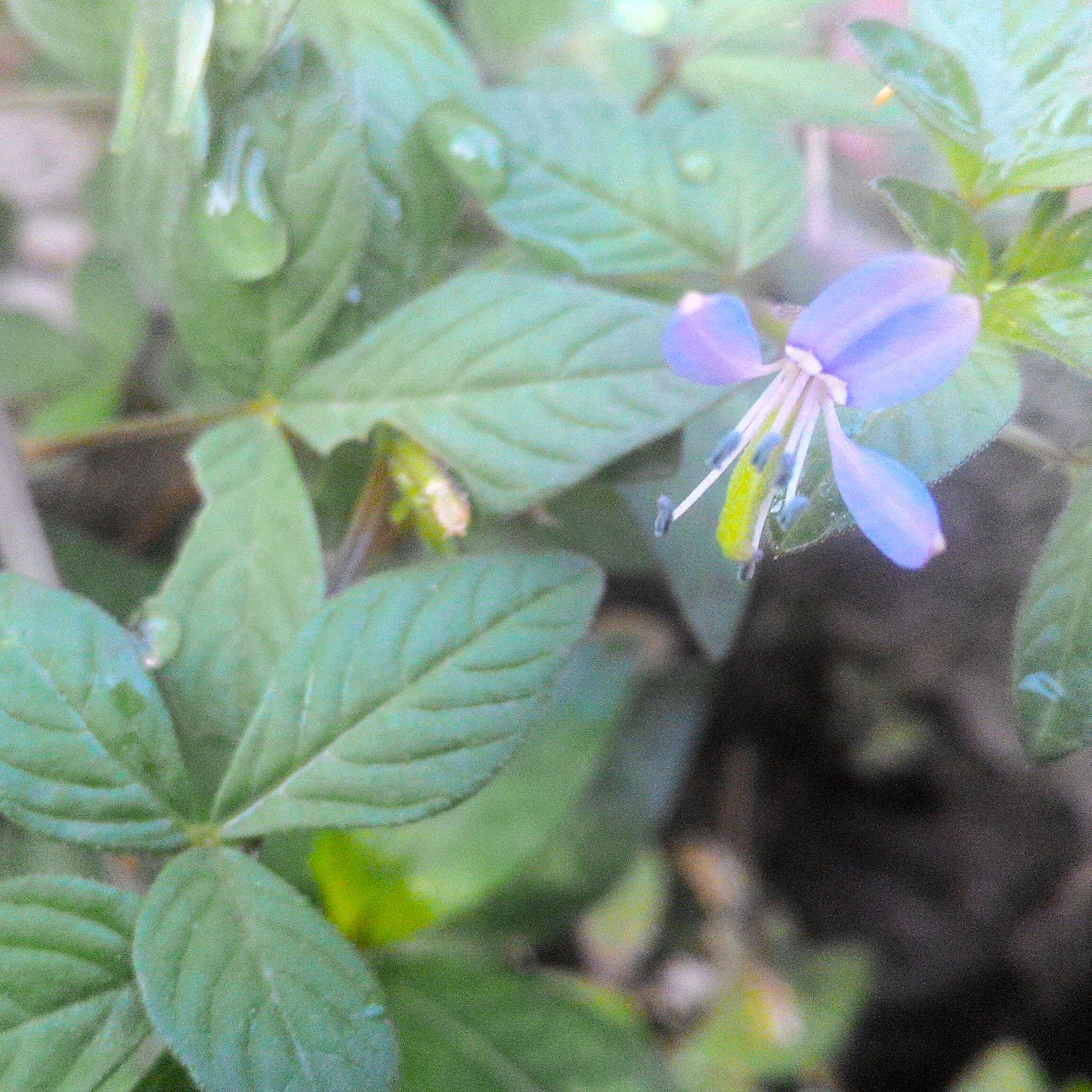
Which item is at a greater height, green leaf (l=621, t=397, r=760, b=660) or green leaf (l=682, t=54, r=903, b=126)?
green leaf (l=682, t=54, r=903, b=126)

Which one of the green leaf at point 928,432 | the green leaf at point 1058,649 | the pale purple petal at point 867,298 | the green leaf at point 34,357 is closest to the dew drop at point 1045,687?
the green leaf at point 1058,649

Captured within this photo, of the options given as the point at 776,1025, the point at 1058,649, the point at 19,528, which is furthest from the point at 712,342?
the point at 776,1025

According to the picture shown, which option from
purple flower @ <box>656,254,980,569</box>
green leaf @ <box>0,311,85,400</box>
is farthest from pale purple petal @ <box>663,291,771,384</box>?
green leaf @ <box>0,311,85,400</box>

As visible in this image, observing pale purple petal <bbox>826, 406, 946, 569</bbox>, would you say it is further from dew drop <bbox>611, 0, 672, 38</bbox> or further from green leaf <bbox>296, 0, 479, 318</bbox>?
dew drop <bbox>611, 0, 672, 38</bbox>

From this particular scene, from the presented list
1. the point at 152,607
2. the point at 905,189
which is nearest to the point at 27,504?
the point at 152,607

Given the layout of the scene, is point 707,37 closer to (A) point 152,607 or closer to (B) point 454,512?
(B) point 454,512

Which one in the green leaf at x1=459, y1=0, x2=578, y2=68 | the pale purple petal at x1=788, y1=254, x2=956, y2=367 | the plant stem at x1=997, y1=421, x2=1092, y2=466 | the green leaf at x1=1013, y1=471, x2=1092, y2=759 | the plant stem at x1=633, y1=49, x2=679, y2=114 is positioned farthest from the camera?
the green leaf at x1=459, y1=0, x2=578, y2=68
